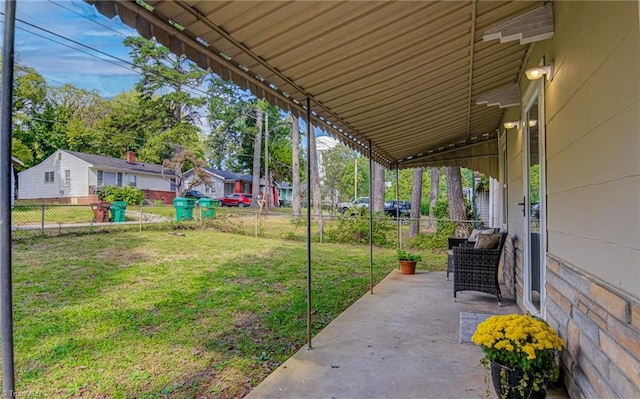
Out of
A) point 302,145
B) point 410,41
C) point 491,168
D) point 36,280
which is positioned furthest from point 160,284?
point 302,145

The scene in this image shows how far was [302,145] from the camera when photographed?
89.7 ft

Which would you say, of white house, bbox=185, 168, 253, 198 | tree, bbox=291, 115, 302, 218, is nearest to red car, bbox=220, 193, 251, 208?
white house, bbox=185, 168, 253, 198

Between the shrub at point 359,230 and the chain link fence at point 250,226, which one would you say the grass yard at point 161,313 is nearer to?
the chain link fence at point 250,226

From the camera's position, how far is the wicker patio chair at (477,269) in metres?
4.29

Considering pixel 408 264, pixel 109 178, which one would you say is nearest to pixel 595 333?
pixel 408 264

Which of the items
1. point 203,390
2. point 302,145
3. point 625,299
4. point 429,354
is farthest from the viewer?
point 302,145

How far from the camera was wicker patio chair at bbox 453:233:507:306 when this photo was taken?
4289mm

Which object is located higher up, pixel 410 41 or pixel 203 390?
pixel 410 41

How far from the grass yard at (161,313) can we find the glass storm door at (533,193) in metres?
2.04

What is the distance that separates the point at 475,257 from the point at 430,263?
133 inches

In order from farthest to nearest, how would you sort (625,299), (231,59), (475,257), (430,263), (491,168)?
1. (430,263)
2. (491,168)
3. (475,257)
4. (231,59)
5. (625,299)

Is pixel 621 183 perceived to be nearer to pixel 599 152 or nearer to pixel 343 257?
pixel 599 152

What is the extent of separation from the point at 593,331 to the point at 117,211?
1357 cm

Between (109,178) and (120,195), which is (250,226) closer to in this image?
(120,195)
